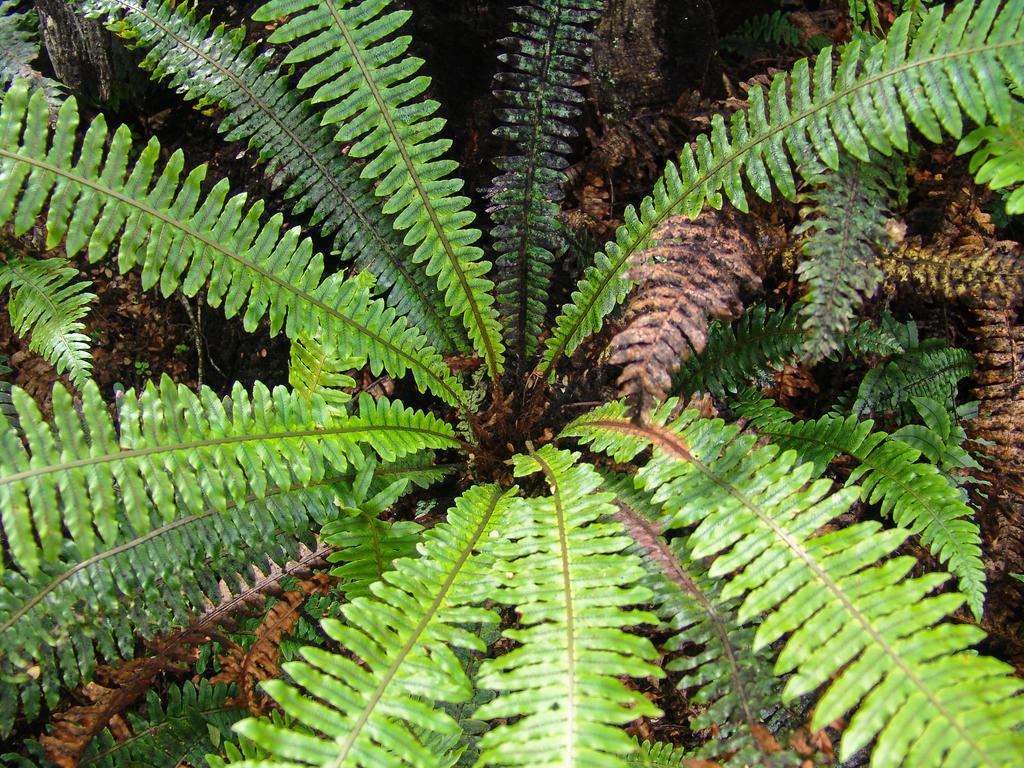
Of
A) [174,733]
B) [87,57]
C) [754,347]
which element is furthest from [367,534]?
[87,57]

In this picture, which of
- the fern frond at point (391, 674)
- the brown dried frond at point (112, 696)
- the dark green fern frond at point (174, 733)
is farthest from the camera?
the dark green fern frond at point (174, 733)

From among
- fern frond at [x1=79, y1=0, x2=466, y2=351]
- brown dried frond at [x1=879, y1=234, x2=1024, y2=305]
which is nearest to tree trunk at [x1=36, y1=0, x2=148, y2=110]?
fern frond at [x1=79, y1=0, x2=466, y2=351]

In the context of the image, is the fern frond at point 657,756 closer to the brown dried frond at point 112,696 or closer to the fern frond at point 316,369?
the brown dried frond at point 112,696

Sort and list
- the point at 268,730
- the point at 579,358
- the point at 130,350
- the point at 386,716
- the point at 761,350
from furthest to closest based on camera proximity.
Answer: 1. the point at 130,350
2. the point at 579,358
3. the point at 761,350
4. the point at 386,716
5. the point at 268,730

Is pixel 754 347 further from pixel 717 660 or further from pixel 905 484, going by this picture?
pixel 717 660

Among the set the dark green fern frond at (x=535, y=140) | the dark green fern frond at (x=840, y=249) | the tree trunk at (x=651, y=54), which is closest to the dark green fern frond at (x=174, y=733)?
the dark green fern frond at (x=535, y=140)

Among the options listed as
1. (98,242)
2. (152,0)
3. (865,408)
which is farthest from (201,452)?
(865,408)

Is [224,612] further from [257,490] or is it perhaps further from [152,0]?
[152,0]
